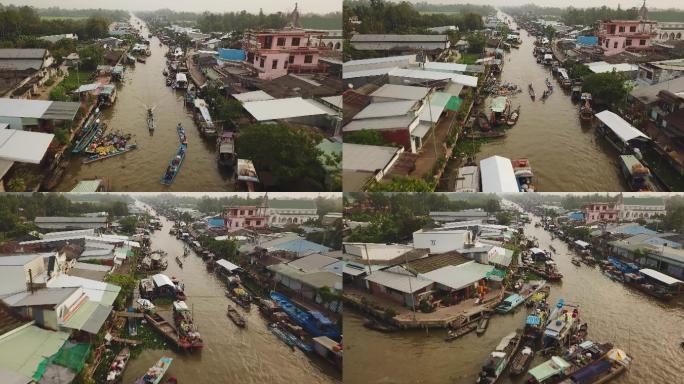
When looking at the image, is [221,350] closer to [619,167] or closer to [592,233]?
[619,167]

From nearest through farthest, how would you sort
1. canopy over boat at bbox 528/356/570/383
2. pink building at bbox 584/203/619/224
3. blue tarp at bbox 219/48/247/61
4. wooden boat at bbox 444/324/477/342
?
canopy over boat at bbox 528/356/570/383 < wooden boat at bbox 444/324/477/342 < pink building at bbox 584/203/619/224 < blue tarp at bbox 219/48/247/61

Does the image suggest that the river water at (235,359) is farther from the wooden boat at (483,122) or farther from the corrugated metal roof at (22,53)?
the corrugated metal roof at (22,53)

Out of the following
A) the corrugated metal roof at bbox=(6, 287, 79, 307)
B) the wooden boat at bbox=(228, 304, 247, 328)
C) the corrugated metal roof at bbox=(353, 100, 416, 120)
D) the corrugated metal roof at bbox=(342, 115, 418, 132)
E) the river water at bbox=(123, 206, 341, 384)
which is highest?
the corrugated metal roof at bbox=(353, 100, 416, 120)

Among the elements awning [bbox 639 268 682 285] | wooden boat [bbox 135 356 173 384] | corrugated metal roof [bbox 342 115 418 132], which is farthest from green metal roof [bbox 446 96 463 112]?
wooden boat [bbox 135 356 173 384]

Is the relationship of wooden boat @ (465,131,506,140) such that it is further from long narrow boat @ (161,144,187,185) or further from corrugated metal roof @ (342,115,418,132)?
long narrow boat @ (161,144,187,185)

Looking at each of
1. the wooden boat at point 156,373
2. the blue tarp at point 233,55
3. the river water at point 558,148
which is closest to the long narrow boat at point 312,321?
the wooden boat at point 156,373

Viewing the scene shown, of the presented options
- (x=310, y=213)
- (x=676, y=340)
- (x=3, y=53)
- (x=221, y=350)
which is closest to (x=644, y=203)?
(x=676, y=340)

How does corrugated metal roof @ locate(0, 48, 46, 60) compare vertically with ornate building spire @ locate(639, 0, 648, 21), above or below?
below
